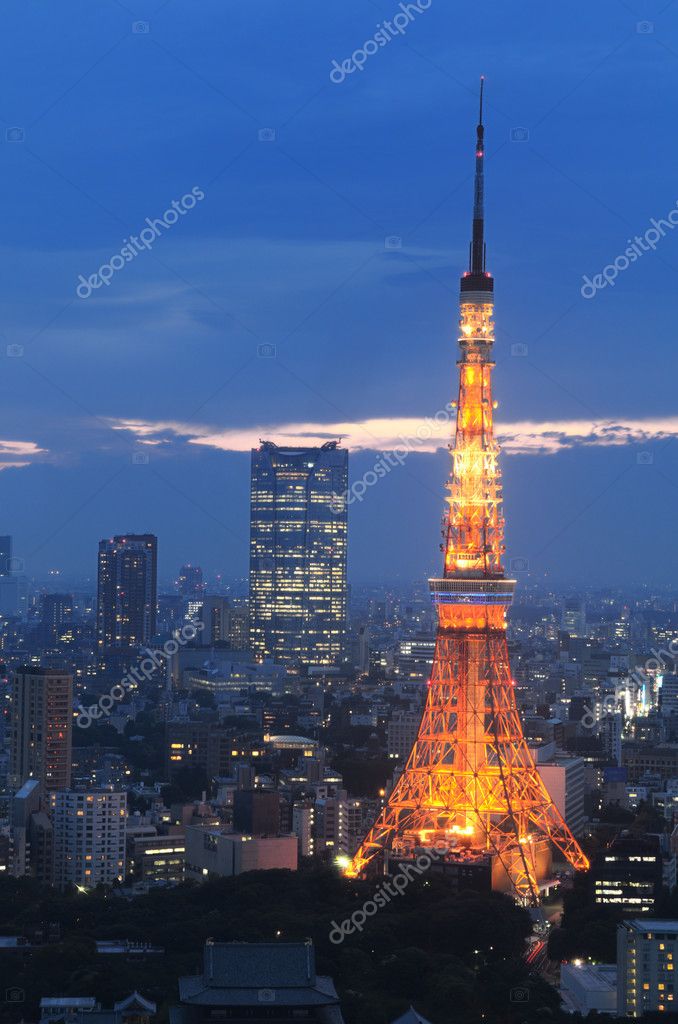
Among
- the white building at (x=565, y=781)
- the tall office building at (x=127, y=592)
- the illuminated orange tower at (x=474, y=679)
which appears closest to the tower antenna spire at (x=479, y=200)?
the illuminated orange tower at (x=474, y=679)

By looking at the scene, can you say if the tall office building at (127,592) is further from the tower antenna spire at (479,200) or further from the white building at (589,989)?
the white building at (589,989)

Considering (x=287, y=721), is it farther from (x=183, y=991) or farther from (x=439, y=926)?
(x=183, y=991)

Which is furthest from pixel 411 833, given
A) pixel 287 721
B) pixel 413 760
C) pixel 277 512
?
pixel 277 512

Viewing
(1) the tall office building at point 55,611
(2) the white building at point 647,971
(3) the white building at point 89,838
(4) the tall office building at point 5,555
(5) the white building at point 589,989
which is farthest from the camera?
(4) the tall office building at point 5,555

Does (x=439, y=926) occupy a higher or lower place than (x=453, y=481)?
lower

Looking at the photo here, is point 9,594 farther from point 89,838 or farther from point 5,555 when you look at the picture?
point 89,838

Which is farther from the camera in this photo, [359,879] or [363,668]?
[363,668]
